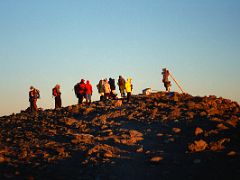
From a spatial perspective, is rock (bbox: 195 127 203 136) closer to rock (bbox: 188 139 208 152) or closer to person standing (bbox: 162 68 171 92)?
rock (bbox: 188 139 208 152)

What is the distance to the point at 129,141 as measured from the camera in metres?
15.7

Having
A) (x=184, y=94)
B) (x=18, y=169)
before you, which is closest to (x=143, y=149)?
(x=18, y=169)

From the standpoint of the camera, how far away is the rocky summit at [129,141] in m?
12.7

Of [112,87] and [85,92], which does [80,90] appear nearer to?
[85,92]

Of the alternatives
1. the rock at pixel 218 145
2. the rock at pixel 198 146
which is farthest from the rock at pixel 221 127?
the rock at pixel 198 146

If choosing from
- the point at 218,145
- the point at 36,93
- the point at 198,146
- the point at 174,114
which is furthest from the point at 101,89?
the point at 218,145

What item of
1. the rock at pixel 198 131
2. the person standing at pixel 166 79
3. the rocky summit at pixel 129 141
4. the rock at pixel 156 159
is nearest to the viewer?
the rocky summit at pixel 129 141

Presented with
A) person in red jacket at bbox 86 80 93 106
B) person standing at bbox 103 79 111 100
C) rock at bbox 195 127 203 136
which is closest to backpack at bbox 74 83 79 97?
person in red jacket at bbox 86 80 93 106

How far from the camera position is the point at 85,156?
14297 millimetres

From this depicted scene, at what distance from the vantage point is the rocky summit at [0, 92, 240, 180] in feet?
Result: 41.6

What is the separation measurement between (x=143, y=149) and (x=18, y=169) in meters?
4.73

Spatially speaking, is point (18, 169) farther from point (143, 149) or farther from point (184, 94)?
point (184, 94)

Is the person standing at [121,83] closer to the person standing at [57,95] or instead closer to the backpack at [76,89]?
the backpack at [76,89]

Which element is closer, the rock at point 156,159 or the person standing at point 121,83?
the rock at point 156,159
